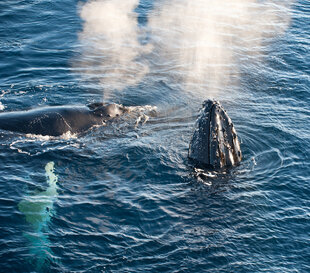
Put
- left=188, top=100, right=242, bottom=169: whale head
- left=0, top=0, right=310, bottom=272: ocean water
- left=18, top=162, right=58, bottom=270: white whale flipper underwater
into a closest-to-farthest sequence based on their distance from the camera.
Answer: left=18, top=162, right=58, bottom=270: white whale flipper underwater
left=0, top=0, right=310, bottom=272: ocean water
left=188, top=100, right=242, bottom=169: whale head

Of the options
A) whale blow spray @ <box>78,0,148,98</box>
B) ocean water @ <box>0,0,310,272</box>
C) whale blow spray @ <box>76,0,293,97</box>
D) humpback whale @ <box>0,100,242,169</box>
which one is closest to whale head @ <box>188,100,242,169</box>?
humpback whale @ <box>0,100,242,169</box>

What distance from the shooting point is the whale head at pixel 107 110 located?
16344 mm

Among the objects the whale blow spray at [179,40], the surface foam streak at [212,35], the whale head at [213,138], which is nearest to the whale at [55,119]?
the whale blow spray at [179,40]

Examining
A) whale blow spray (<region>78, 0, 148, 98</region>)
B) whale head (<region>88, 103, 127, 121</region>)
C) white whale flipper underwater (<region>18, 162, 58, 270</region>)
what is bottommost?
white whale flipper underwater (<region>18, 162, 58, 270</region>)

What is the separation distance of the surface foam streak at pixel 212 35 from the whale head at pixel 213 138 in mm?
7022

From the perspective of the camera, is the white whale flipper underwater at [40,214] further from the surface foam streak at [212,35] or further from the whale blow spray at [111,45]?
the surface foam streak at [212,35]

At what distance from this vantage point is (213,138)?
12820mm

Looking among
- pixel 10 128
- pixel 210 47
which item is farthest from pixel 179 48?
pixel 10 128

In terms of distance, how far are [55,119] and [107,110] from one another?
7.44ft

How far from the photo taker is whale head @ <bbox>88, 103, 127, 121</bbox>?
53.6 feet

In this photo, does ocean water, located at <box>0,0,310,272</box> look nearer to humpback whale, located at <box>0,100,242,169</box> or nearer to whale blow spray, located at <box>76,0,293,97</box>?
whale blow spray, located at <box>76,0,293,97</box>

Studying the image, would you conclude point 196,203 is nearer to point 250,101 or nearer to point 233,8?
point 250,101

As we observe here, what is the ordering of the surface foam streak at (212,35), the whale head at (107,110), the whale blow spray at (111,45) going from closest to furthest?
1. the whale head at (107,110)
2. the whale blow spray at (111,45)
3. the surface foam streak at (212,35)

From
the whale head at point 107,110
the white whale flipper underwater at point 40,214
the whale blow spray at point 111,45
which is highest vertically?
the whale blow spray at point 111,45
